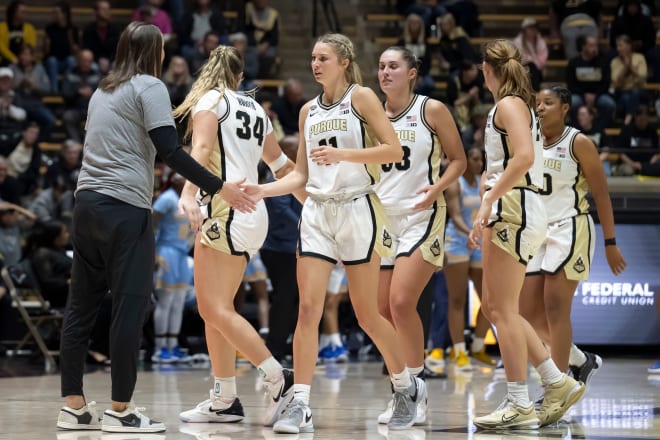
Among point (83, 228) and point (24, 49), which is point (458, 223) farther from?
point (24, 49)

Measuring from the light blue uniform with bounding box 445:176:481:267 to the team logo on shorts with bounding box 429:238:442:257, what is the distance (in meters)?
3.80

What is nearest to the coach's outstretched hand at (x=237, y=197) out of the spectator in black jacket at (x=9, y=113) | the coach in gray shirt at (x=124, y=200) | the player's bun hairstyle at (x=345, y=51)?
the coach in gray shirt at (x=124, y=200)

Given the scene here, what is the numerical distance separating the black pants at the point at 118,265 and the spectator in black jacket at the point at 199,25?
34.8ft

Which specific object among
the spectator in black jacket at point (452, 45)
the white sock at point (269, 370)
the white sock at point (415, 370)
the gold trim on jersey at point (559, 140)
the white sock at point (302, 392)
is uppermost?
the spectator in black jacket at point (452, 45)

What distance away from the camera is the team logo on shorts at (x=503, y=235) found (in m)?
5.77

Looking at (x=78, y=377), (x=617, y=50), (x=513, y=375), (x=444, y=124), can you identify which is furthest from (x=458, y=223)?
(x=617, y=50)

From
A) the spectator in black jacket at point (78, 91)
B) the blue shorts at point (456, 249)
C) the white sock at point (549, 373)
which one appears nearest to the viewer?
the white sock at point (549, 373)

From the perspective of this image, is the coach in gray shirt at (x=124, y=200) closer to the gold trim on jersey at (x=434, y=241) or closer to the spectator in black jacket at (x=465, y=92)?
the gold trim on jersey at (x=434, y=241)

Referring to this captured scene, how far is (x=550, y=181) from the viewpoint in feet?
22.0

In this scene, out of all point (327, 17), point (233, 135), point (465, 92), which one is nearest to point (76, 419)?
point (233, 135)

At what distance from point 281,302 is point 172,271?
172 centimetres

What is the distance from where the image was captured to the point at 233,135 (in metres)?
6.00

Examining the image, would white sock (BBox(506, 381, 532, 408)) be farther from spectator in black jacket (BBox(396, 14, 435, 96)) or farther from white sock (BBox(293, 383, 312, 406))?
spectator in black jacket (BBox(396, 14, 435, 96))

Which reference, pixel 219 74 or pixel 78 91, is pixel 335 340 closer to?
pixel 219 74
